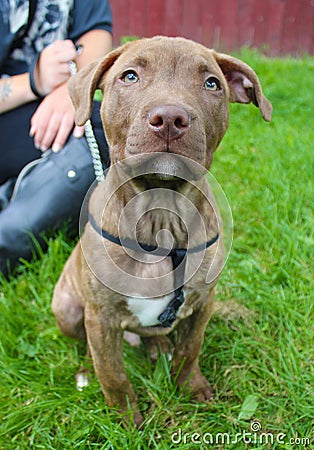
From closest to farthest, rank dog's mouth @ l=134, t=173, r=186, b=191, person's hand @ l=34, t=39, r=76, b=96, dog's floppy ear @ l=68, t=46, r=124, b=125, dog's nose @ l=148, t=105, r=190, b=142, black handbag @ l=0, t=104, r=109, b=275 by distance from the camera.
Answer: dog's nose @ l=148, t=105, r=190, b=142
dog's mouth @ l=134, t=173, r=186, b=191
dog's floppy ear @ l=68, t=46, r=124, b=125
person's hand @ l=34, t=39, r=76, b=96
black handbag @ l=0, t=104, r=109, b=275

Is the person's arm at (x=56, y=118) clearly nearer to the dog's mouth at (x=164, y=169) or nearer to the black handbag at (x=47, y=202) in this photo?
the black handbag at (x=47, y=202)

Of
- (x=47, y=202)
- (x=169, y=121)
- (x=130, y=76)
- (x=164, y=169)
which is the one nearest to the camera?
(x=169, y=121)

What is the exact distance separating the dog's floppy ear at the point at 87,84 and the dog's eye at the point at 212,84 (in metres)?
0.43

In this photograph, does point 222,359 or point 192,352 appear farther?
point 222,359

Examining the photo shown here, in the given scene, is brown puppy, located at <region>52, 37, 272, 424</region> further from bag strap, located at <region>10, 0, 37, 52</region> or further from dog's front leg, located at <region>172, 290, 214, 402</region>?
bag strap, located at <region>10, 0, 37, 52</region>

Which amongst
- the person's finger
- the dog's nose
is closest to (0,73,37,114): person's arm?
the person's finger

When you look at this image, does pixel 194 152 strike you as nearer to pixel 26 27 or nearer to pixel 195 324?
pixel 195 324

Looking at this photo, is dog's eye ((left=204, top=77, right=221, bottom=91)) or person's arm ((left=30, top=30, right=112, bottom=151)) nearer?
dog's eye ((left=204, top=77, right=221, bottom=91))

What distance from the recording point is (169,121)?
171 centimetres

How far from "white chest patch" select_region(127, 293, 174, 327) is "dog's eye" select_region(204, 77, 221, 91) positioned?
0.86 meters

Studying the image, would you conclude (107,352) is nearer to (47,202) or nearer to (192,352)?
(192,352)

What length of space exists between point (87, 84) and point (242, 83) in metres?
0.70

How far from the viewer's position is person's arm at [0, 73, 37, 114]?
3.53 meters

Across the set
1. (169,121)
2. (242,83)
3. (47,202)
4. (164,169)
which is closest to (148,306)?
(164,169)
